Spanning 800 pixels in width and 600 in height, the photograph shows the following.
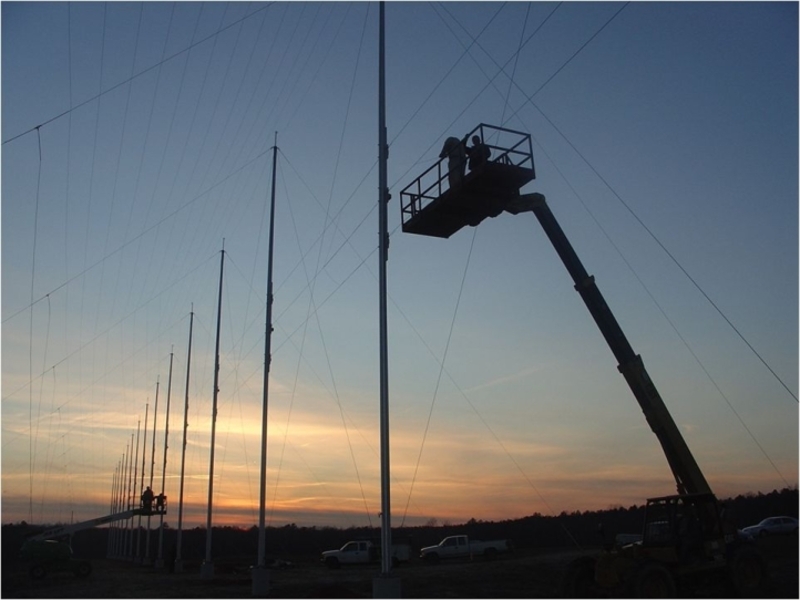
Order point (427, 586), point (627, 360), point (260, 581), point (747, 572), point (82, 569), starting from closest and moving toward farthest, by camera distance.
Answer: point (747, 572) < point (627, 360) < point (260, 581) < point (427, 586) < point (82, 569)

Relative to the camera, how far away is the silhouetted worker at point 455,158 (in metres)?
21.7

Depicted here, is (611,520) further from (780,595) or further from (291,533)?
(780,595)

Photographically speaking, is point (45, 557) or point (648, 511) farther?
point (45, 557)

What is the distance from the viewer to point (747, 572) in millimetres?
18844

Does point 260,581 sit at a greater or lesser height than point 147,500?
lesser

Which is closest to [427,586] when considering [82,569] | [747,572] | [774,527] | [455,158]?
[747,572]

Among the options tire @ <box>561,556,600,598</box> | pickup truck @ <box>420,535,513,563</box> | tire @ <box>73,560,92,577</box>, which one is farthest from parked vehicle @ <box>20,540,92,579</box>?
tire @ <box>561,556,600,598</box>

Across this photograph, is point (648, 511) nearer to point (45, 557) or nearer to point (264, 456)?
point (264, 456)

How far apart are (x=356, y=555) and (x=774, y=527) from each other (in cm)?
2781

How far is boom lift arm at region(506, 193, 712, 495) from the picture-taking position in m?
19.2

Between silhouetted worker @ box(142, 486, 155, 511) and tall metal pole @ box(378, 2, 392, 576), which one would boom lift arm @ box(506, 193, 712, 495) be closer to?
tall metal pole @ box(378, 2, 392, 576)

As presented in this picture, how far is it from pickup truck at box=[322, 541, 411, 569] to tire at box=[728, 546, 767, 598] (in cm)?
3403

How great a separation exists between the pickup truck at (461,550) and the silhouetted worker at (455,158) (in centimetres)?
3812

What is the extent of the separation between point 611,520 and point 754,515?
1898 cm
